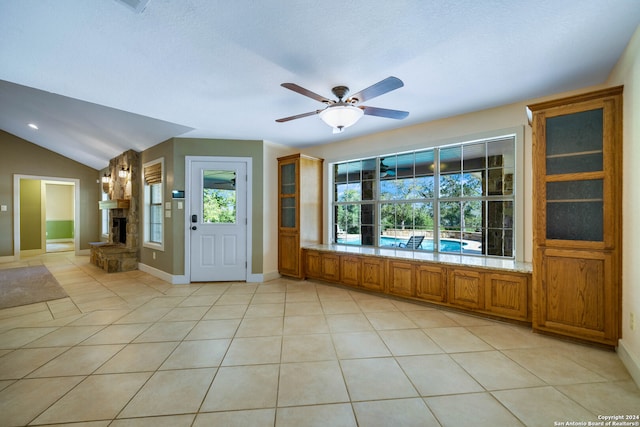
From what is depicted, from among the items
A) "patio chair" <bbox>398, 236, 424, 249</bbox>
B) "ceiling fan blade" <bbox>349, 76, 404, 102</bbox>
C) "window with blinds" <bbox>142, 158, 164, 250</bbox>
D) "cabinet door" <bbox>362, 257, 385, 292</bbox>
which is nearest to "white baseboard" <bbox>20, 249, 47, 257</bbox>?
"window with blinds" <bbox>142, 158, 164, 250</bbox>

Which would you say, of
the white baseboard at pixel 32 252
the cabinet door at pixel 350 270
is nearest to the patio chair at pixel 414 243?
the cabinet door at pixel 350 270

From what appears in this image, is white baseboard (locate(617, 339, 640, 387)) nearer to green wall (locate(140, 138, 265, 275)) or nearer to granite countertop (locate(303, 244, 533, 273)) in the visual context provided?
granite countertop (locate(303, 244, 533, 273))

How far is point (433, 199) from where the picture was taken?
375 centimetres

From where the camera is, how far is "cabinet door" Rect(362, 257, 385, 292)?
12.1ft

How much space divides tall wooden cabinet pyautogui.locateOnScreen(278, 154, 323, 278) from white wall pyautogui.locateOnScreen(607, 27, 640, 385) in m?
3.65

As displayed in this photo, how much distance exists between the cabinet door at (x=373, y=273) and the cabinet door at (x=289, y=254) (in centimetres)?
123

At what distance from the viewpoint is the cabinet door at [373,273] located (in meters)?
3.68

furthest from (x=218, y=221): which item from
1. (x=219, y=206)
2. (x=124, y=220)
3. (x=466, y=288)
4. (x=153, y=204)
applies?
(x=466, y=288)

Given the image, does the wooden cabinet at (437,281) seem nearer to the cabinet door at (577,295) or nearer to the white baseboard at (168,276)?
the cabinet door at (577,295)

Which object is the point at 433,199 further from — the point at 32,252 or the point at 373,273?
the point at 32,252

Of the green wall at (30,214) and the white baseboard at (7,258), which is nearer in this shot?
the white baseboard at (7,258)

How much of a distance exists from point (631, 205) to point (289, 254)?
404 cm

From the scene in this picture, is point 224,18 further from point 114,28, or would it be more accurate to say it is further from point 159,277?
point 159,277

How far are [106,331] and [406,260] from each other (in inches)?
135
